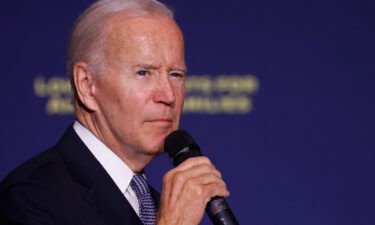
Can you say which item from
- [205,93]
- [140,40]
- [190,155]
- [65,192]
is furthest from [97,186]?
[205,93]

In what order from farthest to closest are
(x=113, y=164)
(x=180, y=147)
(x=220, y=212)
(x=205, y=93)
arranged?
1. (x=205, y=93)
2. (x=113, y=164)
3. (x=180, y=147)
4. (x=220, y=212)

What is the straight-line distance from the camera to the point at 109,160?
4.84 ft

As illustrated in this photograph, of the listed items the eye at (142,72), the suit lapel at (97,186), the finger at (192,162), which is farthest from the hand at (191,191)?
the eye at (142,72)

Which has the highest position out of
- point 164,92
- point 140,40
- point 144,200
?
point 140,40

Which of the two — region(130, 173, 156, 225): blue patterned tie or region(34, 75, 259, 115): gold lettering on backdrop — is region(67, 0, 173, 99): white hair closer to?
region(130, 173, 156, 225): blue patterned tie

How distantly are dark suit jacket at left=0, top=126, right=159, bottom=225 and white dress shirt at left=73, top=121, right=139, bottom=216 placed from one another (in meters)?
0.02

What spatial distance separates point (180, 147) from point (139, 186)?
19 centimetres

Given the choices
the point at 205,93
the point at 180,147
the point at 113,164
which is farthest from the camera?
the point at 205,93

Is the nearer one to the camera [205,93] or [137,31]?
[137,31]

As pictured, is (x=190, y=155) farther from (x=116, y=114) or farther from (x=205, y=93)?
(x=205, y=93)

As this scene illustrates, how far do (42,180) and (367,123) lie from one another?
1.64 m

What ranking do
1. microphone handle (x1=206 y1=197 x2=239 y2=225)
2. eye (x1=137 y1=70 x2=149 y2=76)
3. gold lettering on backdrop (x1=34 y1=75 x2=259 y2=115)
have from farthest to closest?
1. gold lettering on backdrop (x1=34 y1=75 x2=259 y2=115)
2. eye (x1=137 y1=70 x2=149 y2=76)
3. microphone handle (x1=206 y1=197 x2=239 y2=225)

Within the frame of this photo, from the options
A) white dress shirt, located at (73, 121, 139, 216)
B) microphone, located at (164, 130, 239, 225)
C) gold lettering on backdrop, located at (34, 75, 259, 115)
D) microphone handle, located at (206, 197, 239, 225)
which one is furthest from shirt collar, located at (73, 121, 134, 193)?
gold lettering on backdrop, located at (34, 75, 259, 115)

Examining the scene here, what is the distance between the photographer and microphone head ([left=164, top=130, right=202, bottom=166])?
53.1 inches
